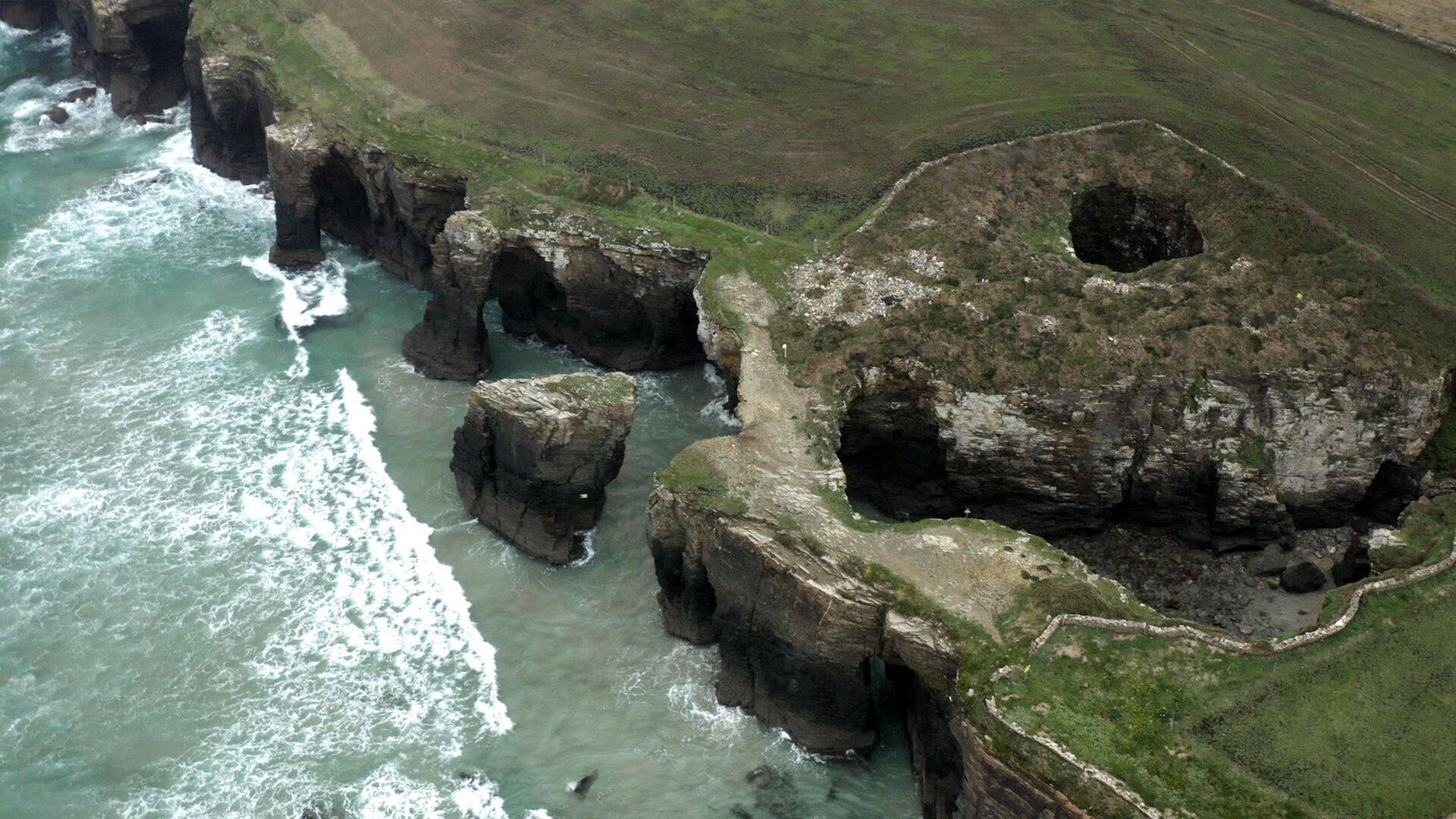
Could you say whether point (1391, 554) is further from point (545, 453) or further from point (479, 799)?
point (479, 799)

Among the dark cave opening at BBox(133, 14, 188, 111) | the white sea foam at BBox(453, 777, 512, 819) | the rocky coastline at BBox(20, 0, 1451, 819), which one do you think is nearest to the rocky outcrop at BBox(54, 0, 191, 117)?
the dark cave opening at BBox(133, 14, 188, 111)

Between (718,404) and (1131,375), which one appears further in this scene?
(718,404)

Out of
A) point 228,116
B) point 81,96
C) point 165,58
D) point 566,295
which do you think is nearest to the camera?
point 566,295

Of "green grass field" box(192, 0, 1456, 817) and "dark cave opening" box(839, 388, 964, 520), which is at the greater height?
"green grass field" box(192, 0, 1456, 817)

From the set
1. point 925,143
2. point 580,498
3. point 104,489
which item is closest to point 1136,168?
point 925,143

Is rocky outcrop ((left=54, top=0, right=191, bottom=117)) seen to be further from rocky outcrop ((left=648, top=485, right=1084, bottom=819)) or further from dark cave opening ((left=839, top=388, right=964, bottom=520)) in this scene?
rocky outcrop ((left=648, top=485, right=1084, bottom=819))

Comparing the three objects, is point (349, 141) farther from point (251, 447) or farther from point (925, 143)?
point (925, 143)

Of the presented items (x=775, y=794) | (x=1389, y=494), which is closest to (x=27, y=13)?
(x=775, y=794)

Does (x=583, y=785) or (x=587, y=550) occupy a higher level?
(x=587, y=550)
